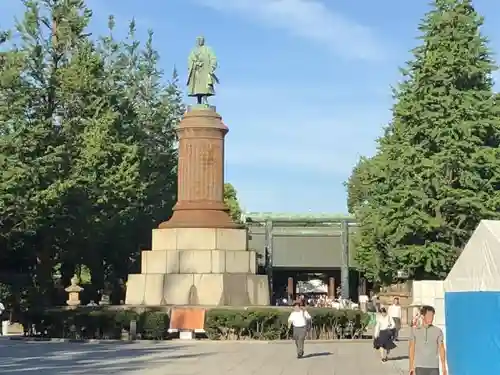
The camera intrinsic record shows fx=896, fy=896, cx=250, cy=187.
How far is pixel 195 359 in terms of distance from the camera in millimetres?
21641

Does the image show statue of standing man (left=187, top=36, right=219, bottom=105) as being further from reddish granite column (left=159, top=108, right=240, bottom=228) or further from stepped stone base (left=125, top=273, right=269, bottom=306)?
stepped stone base (left=125, top=273, right=269, bottom=306)

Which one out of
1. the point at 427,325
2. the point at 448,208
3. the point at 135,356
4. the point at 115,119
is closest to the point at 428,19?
the point at 448,208

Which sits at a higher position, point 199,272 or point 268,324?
point 199,272

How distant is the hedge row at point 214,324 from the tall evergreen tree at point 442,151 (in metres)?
7.27

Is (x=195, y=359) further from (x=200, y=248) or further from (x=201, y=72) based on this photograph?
(x=201, y=72)

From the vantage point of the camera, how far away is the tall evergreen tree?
35.6m

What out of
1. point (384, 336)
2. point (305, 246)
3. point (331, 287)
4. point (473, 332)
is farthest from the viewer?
point (331, 287)

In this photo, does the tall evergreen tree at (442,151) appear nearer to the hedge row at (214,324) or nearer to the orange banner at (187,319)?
the hedge row at (214,324)

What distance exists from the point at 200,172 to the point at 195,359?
462 inches

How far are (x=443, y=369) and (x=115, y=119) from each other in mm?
34931

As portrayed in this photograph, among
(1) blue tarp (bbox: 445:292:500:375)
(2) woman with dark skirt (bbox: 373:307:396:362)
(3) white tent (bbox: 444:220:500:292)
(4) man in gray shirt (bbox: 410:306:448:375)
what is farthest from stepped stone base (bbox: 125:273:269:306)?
(4) man in gray shirt (bbox: 410:306:448:375)

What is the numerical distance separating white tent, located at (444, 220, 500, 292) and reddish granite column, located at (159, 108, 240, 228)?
1616 centimetres

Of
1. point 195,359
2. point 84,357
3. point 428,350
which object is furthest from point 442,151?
point 428,350

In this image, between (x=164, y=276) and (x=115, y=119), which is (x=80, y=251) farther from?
(x=164, y=276)
